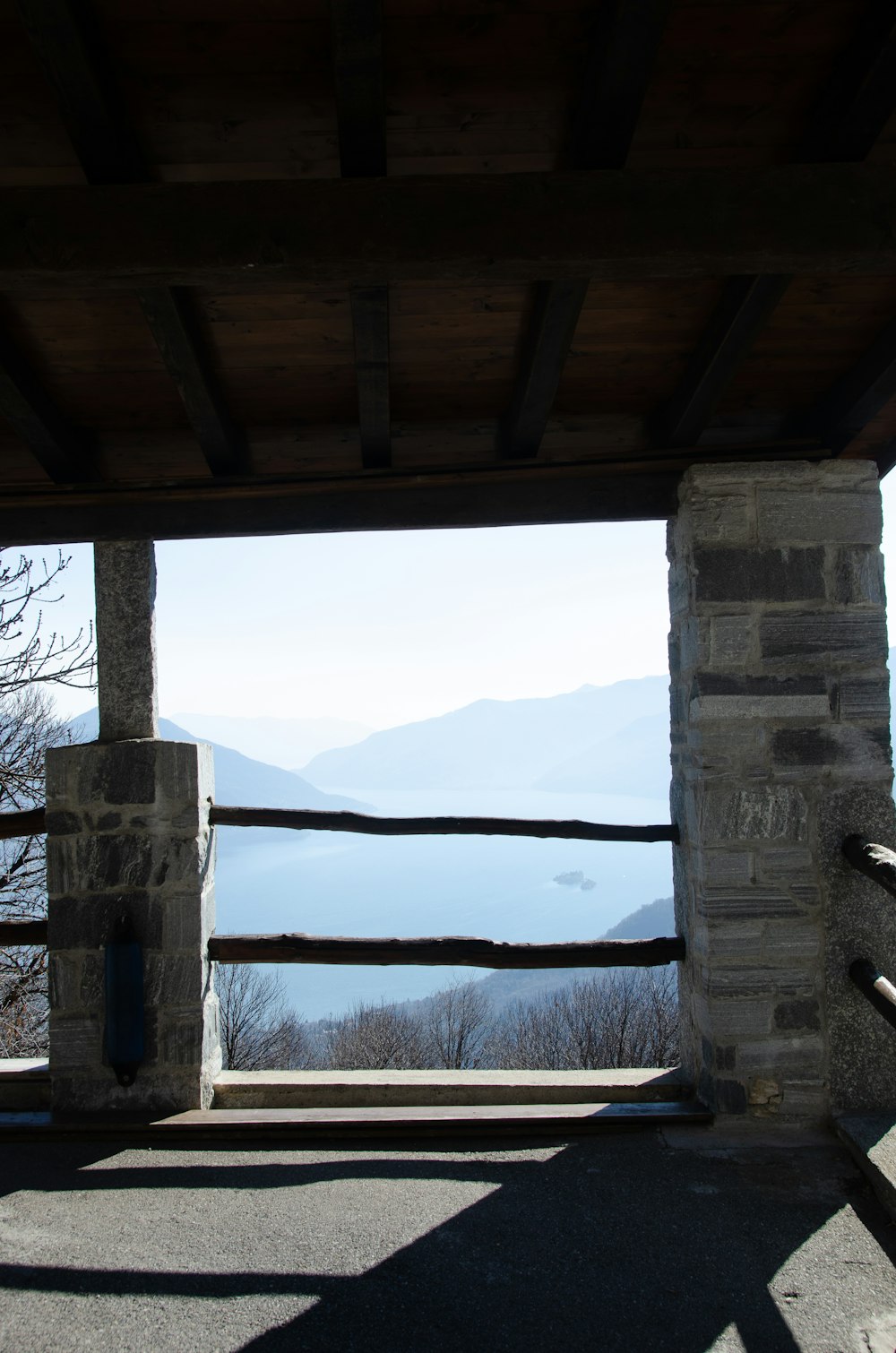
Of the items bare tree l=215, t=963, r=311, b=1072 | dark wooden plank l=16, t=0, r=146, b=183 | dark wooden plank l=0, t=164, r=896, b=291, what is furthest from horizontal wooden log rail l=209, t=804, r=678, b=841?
bare tree l=215, t=963, r=311, b=1072

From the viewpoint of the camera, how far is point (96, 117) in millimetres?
1803

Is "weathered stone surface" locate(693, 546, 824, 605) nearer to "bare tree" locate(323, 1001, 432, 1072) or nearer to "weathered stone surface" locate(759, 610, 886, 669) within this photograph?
"weathered stone surface" locate(759, 610, 886, 669)

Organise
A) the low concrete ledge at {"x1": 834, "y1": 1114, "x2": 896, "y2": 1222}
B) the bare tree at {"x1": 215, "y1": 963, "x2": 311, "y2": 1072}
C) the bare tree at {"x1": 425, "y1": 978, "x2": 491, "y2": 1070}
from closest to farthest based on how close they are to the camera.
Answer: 1. the low concrete ledge at {"x1": 834, "y1": 1114, "x2": 896, "y2": 1222}
2. the bare tree at {"x1": 425, "y1": 978, "x2": 491, "y2": 1070}
3. the bare tree at {"x1": 215, "y1": 963, "x2": 311, "y2": 1072}

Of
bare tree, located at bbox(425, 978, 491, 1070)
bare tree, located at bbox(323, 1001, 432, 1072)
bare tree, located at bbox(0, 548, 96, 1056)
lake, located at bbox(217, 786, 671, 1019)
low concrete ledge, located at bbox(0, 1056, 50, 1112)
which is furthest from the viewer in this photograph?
lake, located at bbox(217, 786, 671, 1019)

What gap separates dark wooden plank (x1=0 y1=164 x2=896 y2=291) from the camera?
1.88 meters

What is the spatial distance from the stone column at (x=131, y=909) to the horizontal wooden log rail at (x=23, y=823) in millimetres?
73

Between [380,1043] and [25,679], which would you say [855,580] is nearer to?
[25,679]

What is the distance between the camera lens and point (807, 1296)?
203 centimetres

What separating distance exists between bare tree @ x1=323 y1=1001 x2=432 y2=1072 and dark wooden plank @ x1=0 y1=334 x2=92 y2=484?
1046 cm

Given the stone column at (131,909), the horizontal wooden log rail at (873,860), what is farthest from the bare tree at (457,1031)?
the horizontal wooden log rail at (873,860)

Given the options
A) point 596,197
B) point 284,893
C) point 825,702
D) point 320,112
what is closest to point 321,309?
point 320,112

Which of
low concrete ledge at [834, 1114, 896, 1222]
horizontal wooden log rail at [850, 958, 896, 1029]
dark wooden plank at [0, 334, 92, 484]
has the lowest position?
low concrete ledge at [834, 1114, 896, 1222]

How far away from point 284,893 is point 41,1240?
140383 mm

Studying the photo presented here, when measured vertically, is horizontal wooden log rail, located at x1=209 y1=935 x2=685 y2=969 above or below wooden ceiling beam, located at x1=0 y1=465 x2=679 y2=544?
below
